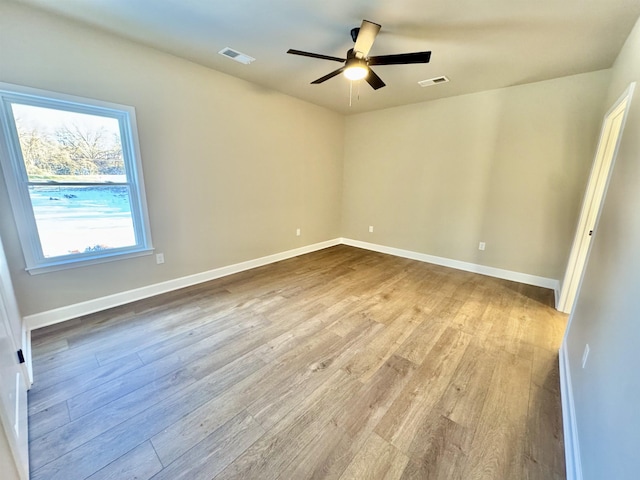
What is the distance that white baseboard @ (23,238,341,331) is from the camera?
2.40m

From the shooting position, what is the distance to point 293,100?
415cm

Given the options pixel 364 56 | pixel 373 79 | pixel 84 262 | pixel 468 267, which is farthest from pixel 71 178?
pixel 468 267

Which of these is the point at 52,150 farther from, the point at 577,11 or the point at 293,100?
the point at 577,11

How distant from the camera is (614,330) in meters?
1.23

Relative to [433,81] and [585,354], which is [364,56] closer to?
[433,81]

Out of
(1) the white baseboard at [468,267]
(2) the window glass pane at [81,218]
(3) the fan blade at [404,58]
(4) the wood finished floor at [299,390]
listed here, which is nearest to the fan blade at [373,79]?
(3) the fan blade at [404,58]

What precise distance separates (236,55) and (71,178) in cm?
202

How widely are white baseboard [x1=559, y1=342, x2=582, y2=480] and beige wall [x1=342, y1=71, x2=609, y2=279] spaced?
2.17m

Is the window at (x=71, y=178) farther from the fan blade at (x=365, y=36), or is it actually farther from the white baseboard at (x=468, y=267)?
the white baseboard at (x=468, y=267)

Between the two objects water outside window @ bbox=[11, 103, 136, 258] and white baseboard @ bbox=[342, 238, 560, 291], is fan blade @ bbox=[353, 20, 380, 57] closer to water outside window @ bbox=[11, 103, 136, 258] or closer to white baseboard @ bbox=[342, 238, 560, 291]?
water outside window @ bbox=[11, 103, 136, 258]

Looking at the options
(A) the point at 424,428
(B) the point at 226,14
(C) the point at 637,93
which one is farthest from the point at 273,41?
(A) the point at 424,428

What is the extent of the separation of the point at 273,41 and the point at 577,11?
240cm

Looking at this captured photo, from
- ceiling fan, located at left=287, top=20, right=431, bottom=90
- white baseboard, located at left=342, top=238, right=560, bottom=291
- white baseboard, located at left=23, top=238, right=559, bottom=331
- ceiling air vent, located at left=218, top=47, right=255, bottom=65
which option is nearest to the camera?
ceiling fan, located at left=287, top=20, right=431, bottom=90

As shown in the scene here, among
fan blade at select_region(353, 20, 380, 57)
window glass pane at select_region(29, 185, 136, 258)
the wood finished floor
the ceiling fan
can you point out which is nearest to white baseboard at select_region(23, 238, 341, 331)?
the wood finished floor
